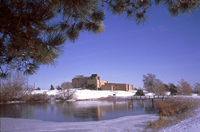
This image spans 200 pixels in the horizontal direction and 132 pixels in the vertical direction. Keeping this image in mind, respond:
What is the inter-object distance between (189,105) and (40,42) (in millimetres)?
13910

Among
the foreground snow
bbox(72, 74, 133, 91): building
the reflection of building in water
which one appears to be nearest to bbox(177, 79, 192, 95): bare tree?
the reflection of building in water

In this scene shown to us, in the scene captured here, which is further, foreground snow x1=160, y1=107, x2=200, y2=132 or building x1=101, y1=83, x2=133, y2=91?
building x1=101, y1=83, x2=133, y2=91

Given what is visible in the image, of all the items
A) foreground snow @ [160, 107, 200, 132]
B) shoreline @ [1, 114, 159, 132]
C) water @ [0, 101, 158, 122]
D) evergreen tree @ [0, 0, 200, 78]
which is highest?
evergreen tree @ [0, 0, 200, 78]

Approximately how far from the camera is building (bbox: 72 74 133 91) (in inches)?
2201

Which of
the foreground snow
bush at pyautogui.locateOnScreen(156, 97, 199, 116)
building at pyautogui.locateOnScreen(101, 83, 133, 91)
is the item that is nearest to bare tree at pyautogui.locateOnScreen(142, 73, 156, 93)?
building at pyautogui.locateOnScreen(101, 83, 133, 91)

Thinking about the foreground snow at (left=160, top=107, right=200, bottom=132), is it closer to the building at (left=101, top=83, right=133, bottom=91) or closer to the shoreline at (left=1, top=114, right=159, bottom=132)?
the shoreline at (left=1, top=114, right=159, bottom=132)

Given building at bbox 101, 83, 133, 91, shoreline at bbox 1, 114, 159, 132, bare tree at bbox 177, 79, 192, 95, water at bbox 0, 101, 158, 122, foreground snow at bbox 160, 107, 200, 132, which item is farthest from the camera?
building at bbox 101, 83, 133, 91

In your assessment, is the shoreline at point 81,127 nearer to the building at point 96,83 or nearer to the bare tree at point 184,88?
the bare tree at point 184,88

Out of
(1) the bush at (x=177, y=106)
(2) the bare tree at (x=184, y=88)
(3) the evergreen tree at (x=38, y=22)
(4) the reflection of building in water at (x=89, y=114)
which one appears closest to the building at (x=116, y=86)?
(2) the bare tree at (x=184, y=88)

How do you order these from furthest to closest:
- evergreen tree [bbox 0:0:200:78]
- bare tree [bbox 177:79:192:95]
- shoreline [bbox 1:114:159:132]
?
bare tree [bbox 177:79:192:95], shoreline [bbox 1:114:159:132], evergreen tree [bbox 0:0:200:78]

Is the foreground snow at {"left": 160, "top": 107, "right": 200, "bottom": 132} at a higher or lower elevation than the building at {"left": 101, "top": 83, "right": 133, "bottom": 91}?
higher

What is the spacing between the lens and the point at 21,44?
3.19 m

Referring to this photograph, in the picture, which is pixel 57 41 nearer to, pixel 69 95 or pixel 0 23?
pixel 0 23

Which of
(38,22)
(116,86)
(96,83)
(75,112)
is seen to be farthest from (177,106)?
(116,86)
